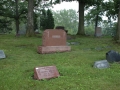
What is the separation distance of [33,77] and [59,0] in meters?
18.9

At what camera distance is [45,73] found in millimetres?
6855

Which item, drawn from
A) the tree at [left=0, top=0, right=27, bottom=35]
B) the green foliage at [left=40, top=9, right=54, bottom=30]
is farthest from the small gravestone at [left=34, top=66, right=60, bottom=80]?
the green foliage at [left=40, top=9, right=54, bottom=30]

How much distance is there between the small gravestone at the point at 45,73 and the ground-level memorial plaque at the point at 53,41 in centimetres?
499

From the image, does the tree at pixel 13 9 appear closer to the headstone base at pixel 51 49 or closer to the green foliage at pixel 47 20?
the green foliage at pixel 47 20

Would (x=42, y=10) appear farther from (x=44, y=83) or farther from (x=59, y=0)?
(x=44, y=83)

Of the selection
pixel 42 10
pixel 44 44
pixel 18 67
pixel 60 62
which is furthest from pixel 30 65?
pixel 42 10

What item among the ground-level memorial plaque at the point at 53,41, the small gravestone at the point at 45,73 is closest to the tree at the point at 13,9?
the ground-level memorial plaque at the point at 53,41

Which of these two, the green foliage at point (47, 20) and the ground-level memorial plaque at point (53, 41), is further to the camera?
the green foliage at point (47, 20)

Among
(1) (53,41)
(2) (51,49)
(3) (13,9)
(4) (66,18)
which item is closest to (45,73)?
(2) (51,49)

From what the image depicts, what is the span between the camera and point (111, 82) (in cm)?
651

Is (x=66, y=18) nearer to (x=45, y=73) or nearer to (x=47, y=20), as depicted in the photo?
(x=47, y=20)

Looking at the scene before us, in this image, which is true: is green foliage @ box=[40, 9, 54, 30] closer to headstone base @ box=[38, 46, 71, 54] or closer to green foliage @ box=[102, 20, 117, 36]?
green foliage @ box=[102, 20, 117, 36]

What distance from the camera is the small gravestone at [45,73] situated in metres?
6.71

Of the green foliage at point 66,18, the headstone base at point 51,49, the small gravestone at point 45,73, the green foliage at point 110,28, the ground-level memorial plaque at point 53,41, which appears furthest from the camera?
the green foliage at point 66,18
